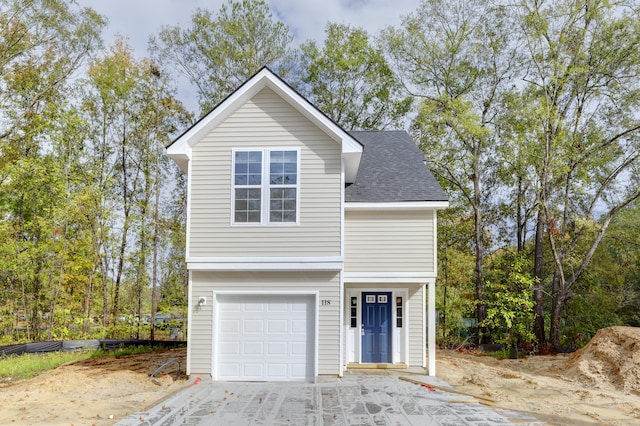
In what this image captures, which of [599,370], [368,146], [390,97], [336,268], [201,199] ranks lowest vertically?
[599,370]

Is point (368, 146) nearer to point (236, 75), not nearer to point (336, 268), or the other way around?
point (336, 268)

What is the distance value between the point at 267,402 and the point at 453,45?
17.8m

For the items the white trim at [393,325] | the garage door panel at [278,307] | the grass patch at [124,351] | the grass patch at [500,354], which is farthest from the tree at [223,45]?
the grass patch at [500,354]

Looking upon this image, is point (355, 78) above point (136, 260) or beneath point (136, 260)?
above

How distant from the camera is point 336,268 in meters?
10.7


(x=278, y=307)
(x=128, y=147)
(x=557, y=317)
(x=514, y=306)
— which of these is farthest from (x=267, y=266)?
(x=128, y=147)

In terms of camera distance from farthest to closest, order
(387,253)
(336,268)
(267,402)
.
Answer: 1. (387,253)
2. (336,268)
3. (267,402)

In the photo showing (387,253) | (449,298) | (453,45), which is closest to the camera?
(387,253)

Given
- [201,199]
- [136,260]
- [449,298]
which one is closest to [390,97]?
[449,298]

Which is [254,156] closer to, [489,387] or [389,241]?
[389,241]

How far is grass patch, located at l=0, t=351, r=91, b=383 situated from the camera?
41.3 ft

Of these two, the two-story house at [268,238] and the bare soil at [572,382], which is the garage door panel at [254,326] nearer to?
the two-story house at [268,238]

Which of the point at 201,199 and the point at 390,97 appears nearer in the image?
the point at 201,199

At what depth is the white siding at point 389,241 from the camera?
11.9 m
